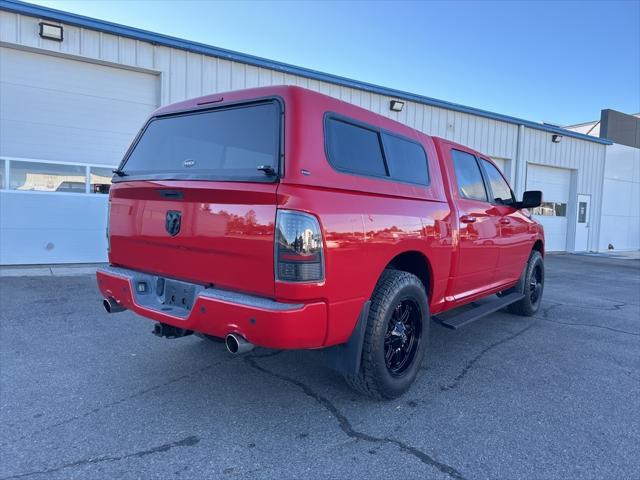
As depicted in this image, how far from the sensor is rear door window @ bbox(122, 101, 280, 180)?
2781 millimetres

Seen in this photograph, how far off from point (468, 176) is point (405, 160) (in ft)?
4.04

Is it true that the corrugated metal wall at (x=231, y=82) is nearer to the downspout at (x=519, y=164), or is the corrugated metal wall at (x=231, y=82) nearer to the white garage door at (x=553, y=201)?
the downspout at (x=519, y=164)

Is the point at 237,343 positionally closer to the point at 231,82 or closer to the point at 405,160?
the point at 405,160

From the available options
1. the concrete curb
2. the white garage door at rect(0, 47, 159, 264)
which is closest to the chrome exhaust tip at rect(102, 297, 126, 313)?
the concrete curb

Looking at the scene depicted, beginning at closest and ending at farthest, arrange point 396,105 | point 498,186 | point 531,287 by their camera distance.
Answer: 1. point 498,186
2. point 531,287
3. point 396,105

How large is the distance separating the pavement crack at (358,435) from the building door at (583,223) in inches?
669

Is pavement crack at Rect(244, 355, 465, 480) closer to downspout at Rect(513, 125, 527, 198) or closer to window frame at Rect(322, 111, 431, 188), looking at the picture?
window frame at Rect(322, 111, 431, 188)

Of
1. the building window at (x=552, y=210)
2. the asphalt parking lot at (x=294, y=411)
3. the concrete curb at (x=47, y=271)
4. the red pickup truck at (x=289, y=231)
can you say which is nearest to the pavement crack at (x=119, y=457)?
the asphalt parking lot at (x=294, y=411)

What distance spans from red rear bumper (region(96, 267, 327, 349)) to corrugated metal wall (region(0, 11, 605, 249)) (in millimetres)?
7338

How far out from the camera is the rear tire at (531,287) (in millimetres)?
5879

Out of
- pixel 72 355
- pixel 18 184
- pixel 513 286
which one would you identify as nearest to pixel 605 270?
pixel 513 286

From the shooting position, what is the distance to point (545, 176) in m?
16.5

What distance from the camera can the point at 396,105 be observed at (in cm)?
1198

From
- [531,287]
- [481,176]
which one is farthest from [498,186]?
[531,287]
